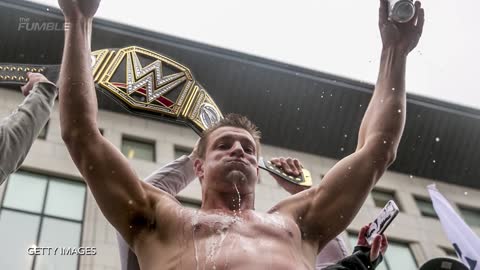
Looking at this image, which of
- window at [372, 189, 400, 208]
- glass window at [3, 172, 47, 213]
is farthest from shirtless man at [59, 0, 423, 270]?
window at [372, 189, 400, 208]

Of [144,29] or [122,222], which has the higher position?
[122,222]

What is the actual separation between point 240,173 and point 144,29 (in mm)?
16315

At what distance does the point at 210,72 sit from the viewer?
20.7m

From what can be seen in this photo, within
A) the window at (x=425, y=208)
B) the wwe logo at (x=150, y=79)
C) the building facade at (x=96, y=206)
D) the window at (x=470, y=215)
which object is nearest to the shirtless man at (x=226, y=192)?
the wwe logo at (x=150, y=79)

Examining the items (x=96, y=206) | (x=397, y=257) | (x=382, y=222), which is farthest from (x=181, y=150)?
(x=382, y=222)

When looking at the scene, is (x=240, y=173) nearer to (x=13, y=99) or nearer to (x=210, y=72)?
(x=13, y=99)

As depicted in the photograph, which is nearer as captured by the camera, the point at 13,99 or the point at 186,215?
the point at 186,215

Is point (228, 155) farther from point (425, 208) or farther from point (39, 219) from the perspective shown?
point (425, 208)

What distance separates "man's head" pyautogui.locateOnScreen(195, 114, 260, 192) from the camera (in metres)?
4.36

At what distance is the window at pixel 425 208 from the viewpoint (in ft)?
68.5

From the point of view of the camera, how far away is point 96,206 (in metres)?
16.2

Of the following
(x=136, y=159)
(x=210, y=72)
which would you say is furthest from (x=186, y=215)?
(x=210, y=72)

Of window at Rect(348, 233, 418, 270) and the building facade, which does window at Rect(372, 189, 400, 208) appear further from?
window at Rect(348, 233, 418, 270)

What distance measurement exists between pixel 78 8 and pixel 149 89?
15.3 feet
